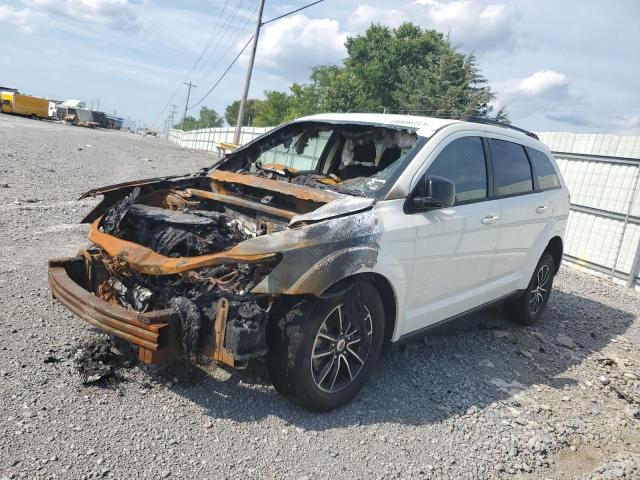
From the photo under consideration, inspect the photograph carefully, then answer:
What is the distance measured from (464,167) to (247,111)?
3201 inches

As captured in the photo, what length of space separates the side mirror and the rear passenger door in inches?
44.4

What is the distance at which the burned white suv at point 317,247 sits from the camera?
3109mm

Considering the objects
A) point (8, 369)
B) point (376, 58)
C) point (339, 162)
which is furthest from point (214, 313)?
point (376, 58)

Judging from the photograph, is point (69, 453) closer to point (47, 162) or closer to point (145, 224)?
point (145, 224)

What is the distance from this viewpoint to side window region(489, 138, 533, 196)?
481 cm

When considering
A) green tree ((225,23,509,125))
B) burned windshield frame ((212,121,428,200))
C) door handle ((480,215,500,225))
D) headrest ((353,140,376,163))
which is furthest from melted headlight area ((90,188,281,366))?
green tree ((225,23,509,125))

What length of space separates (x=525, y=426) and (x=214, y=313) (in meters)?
2.39

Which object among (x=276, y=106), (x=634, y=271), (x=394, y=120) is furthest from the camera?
(x=276, y=106)

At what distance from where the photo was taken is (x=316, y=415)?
11.5 feet

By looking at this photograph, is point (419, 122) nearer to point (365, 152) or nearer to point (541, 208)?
point (365, 152)

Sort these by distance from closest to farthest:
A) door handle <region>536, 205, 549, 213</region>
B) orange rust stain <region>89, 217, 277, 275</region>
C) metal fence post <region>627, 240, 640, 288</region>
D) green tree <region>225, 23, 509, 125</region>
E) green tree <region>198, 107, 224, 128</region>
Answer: orange rust stain <region>89, 217, 277, 275</region> < door handle <region>536, 205, 549, 213</region> < metal fence post <region>627, 240, 640, 288</region> < green tree <region>225, 23, 509, 125</region> < green tree <region>198, 107, 224, 128</region>

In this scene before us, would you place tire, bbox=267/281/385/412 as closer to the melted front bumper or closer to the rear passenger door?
the melted front bumper

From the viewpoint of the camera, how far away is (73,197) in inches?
→ 360

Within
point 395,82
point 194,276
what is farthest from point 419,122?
point 395,82
